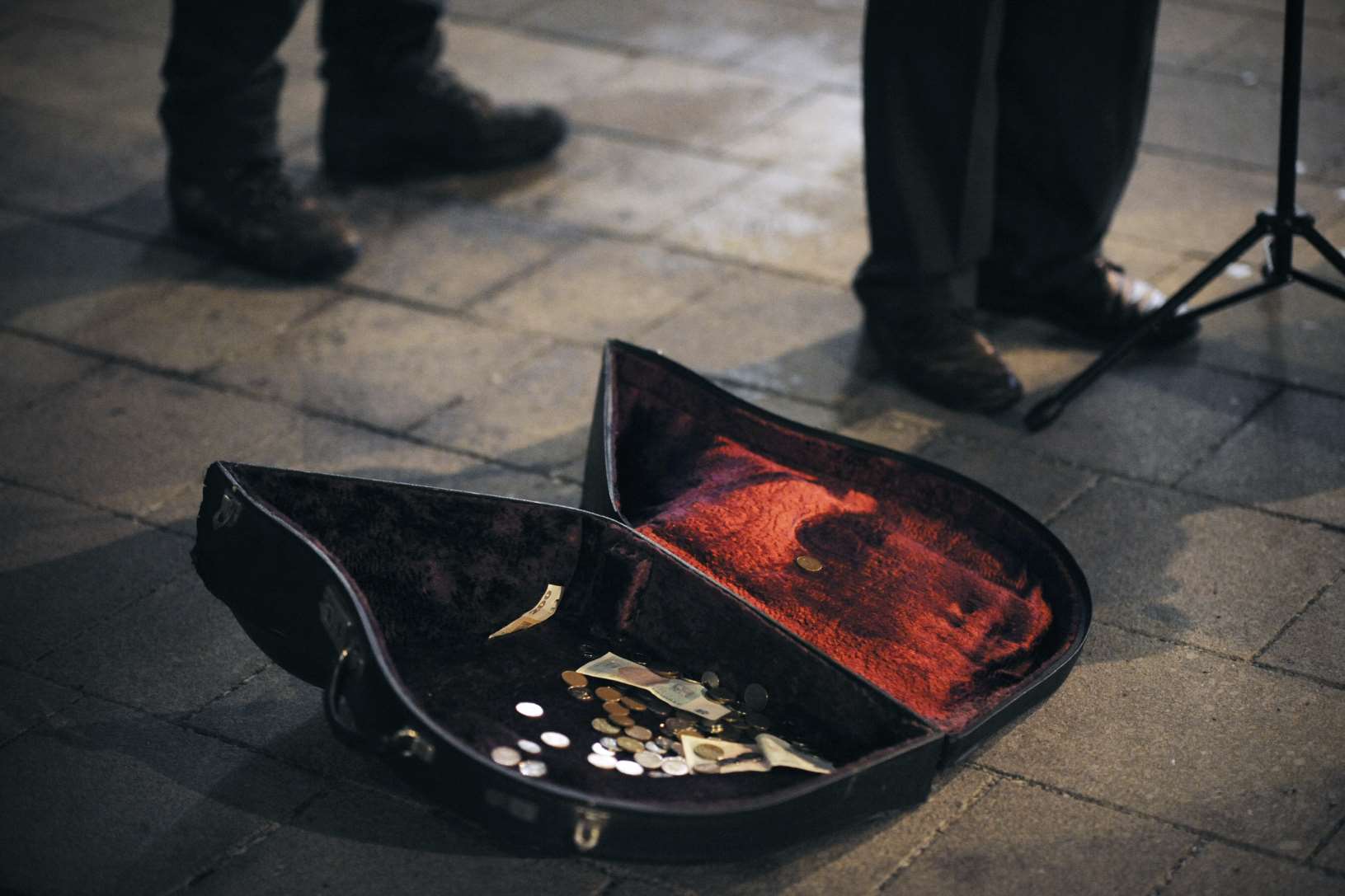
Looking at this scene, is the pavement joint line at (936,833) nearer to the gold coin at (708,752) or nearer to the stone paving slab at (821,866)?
the stone paving slab at (821,866)

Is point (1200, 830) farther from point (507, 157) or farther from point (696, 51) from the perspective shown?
point (696, 51)

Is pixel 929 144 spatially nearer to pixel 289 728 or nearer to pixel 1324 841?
pixel 1324 841

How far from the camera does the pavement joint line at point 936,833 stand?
2.07 metres

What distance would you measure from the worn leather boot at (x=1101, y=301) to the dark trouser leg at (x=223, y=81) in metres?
2.01

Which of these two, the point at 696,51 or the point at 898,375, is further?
the point at 696,51

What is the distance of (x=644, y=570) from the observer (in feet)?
7.58

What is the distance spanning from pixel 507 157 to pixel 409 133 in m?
0.30

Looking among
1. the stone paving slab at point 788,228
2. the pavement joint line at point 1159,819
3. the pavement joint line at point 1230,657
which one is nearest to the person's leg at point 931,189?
the stone paving slab at point 788,228

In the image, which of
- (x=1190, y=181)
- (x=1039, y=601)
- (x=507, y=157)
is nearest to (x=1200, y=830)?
(x=1039, y=601)

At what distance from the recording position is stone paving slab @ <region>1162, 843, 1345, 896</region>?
203 cm

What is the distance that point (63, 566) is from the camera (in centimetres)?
280

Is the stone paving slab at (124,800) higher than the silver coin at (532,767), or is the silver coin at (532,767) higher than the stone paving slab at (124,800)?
the silver coin at (532,767)

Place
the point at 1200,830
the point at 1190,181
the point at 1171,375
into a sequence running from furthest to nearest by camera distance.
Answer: the point at 1190,181, the point at 1171,375, the point at 1200,830

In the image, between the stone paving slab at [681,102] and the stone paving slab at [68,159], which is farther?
the stone paving slab at [681,102]
